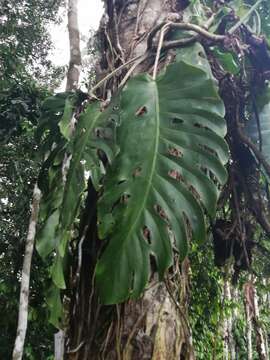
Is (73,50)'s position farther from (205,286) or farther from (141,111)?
(141,111)

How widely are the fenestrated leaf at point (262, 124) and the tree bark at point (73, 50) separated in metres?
1.54

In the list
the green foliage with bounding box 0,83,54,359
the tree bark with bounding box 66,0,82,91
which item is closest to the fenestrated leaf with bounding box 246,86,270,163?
the tree bark with bounding box 66,0,82,91

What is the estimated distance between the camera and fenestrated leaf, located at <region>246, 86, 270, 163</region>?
1400 millimetres

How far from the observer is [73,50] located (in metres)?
3.15

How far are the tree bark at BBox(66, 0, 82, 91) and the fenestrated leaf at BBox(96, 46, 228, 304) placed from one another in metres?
1.85

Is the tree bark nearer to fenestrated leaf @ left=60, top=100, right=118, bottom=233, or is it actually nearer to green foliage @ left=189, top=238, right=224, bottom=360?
green foliage @ left=189, top=238, right=224, bottom=360

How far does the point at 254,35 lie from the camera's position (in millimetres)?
1321

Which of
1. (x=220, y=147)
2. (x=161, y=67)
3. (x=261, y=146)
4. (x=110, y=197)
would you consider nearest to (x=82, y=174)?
(x=110, y=197)

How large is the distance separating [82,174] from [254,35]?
69cm

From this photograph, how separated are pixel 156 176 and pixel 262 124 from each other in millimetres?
624

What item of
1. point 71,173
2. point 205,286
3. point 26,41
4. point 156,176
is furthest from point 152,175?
point 26,41

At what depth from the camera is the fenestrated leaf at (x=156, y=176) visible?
86cm

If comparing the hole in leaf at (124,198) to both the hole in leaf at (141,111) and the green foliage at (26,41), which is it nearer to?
the hole in leaf at (141,111)

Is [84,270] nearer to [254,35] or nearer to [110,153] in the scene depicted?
[110,153]
